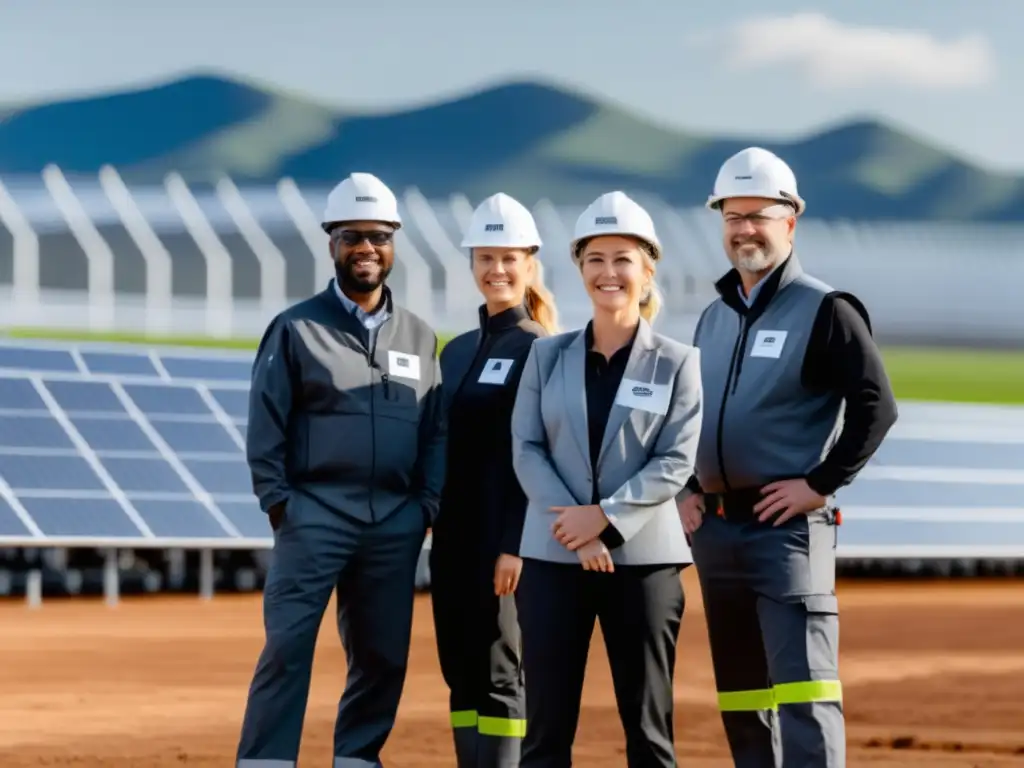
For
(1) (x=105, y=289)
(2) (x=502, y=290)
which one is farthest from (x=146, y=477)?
(1) (x=105, y=289)

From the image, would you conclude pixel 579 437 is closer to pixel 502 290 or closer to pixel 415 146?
pixel 502 290

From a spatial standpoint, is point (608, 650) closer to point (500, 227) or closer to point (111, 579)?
point (500, 227)

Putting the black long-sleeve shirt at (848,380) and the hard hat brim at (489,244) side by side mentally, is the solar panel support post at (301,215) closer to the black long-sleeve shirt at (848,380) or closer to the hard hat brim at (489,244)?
the hard hat brim at (489,244)

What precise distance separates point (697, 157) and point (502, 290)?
433 ft

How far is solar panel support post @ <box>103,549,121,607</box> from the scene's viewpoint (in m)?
19.6

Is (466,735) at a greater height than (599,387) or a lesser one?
lesser

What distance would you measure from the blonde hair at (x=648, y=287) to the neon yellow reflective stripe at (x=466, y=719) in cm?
171

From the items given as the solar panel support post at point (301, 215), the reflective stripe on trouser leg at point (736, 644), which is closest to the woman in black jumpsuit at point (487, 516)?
the reflective stripe on trouser leg at point (736, 644)

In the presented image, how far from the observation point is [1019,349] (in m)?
61.8

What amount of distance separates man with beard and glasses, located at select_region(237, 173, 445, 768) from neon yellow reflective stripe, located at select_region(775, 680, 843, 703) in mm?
1608

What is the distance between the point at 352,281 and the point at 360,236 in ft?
0.57

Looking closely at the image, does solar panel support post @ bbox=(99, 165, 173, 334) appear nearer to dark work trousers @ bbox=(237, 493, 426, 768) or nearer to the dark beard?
the dark beard

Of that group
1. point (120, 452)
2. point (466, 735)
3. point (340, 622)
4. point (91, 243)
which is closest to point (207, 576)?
point (120, 452)

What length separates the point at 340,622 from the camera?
762 centimetres
